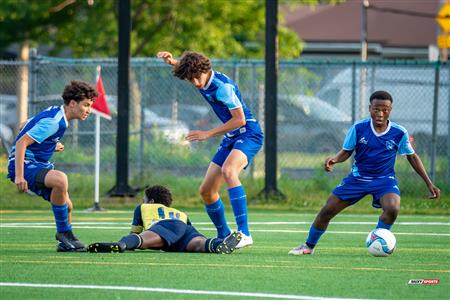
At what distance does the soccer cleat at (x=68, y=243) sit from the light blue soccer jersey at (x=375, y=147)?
277 centimetres

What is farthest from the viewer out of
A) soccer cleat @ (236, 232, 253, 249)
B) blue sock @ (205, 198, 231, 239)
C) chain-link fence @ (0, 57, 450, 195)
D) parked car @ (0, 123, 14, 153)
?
parked car @ (0, 123, 14, 153)

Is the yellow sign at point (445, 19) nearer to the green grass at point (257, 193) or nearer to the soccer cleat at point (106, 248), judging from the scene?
the green grass at point (257, 193)

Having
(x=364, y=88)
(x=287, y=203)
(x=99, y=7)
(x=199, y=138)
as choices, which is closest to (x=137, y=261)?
(x=199, y=138)

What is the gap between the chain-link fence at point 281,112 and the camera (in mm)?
20562

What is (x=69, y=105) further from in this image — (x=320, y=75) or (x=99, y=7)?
(x=99, y=7)

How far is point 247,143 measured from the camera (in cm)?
1235

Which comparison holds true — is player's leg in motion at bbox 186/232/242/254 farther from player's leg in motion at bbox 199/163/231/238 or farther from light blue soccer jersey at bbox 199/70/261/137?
light blue soccer jersey at bbox 199/70/261/137

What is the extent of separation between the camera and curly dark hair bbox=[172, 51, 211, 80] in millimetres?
11852

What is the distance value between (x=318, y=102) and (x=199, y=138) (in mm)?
9625

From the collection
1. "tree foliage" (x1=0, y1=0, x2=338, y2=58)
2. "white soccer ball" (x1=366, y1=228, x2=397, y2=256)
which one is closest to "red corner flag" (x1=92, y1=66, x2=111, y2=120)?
"white soccer ball" (x1=366, y1=228, x2=397, y2=256)

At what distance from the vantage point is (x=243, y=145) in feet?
40.4

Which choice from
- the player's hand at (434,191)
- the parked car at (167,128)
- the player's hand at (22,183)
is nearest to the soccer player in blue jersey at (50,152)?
the player's hand at (22,183)

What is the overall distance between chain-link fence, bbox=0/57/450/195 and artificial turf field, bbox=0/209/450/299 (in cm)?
589

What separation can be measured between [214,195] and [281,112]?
8716 millimetres
